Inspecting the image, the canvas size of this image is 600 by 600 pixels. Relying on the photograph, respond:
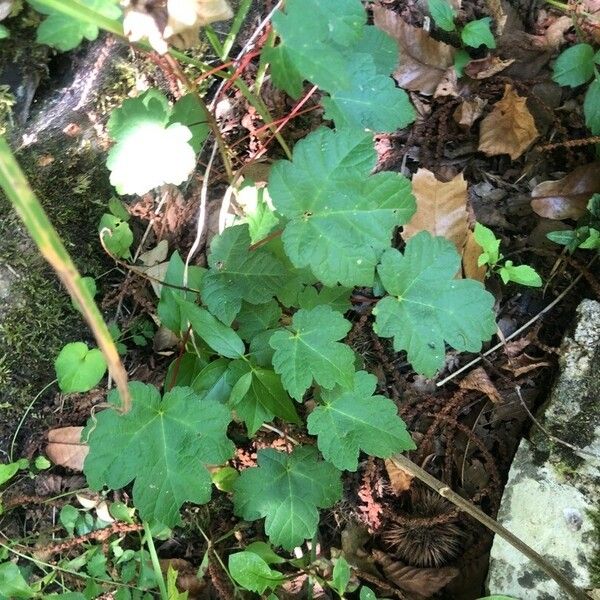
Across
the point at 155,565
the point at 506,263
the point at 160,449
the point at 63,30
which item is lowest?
the point at 155,565

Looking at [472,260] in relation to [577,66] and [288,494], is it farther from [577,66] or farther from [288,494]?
[288,494]

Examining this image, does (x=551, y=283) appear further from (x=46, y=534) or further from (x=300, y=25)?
(x=46, y=534)

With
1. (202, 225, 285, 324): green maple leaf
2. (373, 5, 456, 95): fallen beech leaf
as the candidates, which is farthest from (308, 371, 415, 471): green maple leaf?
(373, 5, 456, 95): fallen beech leaf

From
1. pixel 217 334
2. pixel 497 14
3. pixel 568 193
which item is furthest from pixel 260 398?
pixel 497 14

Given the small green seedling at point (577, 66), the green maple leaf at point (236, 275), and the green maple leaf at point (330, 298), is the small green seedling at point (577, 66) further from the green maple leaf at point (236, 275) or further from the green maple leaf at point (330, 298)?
the green maple leaf at point (236, 275)

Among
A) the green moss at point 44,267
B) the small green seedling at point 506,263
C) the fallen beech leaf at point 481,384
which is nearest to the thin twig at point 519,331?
the fallen beech leaf at point 481,384

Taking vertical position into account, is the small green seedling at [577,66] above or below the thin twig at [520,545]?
above
